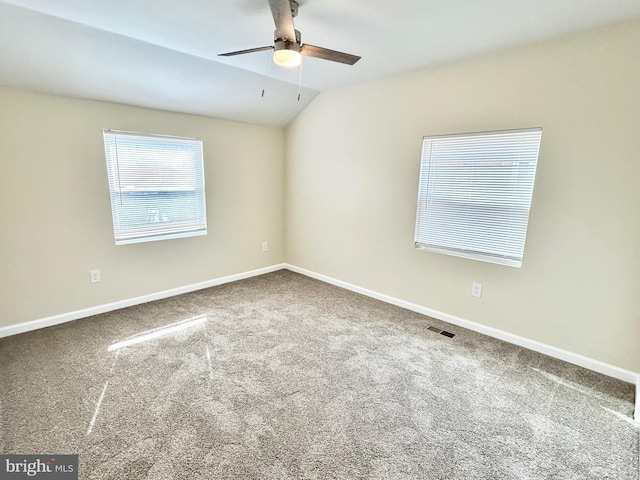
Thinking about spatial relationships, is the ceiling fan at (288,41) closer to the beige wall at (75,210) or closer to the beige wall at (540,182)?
the beige wall at (540,182)

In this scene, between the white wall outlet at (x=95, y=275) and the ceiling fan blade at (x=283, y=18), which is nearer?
the ceiling fan blade at (x=283, y=18)

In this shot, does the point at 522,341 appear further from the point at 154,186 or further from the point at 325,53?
the point at 154,186

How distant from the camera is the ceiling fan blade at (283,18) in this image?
1.54 m

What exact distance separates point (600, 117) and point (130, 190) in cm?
409

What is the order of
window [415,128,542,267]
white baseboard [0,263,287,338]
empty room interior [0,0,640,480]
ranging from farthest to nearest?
white baseboard [0,263,287,338], window [415,128,542,267], empty room interior [0,0,640,480]

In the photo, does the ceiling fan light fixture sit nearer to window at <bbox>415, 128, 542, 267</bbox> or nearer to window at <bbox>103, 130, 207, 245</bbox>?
window at <bbox>415, 128, 542, 267</bbox>

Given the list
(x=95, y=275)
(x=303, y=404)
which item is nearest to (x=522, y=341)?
(x=303, y=404)

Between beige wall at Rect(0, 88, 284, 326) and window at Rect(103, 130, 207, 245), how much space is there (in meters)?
0.08

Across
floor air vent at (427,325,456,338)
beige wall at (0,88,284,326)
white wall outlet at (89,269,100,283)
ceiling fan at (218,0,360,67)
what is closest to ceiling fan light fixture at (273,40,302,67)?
ceiling fan at (218,0,360,67)

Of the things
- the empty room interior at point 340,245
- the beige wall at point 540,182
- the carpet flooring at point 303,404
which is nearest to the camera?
the carpet flooring at point 303,404

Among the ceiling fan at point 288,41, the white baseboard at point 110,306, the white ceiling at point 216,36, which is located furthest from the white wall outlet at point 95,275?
the ceiling fan at point 288,41

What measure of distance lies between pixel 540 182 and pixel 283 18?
2202 mm

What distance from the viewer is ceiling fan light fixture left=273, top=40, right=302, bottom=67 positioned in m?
1.74

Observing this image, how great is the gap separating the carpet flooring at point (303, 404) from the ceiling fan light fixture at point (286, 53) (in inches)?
82.5
